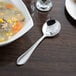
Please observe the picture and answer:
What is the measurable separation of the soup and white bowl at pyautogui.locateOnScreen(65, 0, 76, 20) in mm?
182

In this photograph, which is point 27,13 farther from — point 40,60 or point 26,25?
point 40,60

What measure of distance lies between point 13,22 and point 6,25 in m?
0.03

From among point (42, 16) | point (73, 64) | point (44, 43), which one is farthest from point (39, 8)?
point (73, 64)

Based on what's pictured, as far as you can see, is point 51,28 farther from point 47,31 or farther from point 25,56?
point 25,56

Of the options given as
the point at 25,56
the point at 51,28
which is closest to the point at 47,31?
the point at 51,28

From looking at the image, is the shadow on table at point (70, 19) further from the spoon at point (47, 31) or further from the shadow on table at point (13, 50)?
the shadow on table at point (13, 50)

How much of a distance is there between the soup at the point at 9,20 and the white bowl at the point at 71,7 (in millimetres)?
182

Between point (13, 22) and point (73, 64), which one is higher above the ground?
point (13, 22)

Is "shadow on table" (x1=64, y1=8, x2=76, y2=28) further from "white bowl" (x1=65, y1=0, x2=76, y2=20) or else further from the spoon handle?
the spoon handle

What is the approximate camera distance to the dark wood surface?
82 cm

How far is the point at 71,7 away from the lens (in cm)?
100

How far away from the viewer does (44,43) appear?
89 cm

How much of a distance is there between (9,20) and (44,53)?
171 mm

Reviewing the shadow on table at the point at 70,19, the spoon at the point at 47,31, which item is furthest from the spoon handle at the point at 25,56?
the shadow on table at the point at 70,19
